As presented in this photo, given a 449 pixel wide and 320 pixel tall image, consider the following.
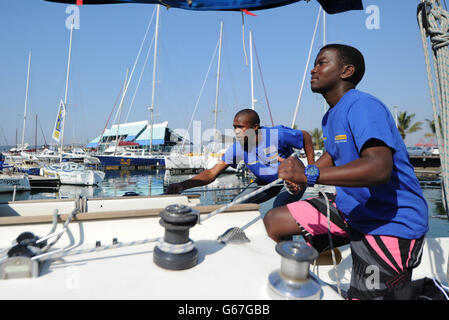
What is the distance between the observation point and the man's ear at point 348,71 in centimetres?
168

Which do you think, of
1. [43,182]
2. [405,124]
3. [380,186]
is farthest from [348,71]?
[405,124]

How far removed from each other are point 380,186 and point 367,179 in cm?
40

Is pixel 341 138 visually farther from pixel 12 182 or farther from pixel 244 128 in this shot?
pixel 12 182

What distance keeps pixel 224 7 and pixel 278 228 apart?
2857 millimetres

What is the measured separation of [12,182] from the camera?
712 inches

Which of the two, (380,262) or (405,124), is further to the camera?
(405,124)

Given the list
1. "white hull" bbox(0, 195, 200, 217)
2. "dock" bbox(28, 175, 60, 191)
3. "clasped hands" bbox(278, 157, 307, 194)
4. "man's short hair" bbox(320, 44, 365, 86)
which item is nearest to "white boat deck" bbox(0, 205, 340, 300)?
"clasped hands" bbox(278, 157, 307, 194)

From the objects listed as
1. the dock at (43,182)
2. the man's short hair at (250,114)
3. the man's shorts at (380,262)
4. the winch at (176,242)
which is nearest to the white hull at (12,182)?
the dock at (43,182)

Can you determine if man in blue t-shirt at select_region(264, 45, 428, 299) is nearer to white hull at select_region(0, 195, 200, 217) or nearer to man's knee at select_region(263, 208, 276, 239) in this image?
man's knee at select_region(263, 208, 276, 239)

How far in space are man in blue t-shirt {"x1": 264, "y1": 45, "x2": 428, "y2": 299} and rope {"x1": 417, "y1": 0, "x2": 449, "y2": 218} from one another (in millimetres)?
179

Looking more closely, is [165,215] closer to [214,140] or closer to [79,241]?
[79,241]

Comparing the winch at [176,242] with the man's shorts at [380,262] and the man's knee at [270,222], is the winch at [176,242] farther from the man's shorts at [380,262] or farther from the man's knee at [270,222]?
the man's shorts at [380,262]

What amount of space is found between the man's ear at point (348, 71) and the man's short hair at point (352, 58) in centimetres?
2

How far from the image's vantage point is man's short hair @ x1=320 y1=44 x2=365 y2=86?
1.68m
